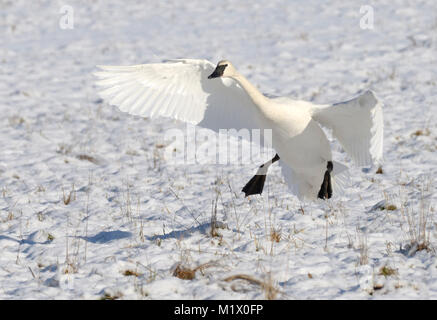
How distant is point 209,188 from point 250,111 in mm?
1311

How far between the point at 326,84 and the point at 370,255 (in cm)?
718

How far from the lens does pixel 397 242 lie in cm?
555

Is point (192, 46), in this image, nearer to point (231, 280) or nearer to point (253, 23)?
point (253, 23)

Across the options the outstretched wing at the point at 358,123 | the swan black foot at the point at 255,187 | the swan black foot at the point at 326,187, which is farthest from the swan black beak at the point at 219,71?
the swan black foot at the point at 326,187

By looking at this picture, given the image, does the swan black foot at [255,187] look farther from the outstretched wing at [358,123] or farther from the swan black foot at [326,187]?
the outstretched wing at [358,123]

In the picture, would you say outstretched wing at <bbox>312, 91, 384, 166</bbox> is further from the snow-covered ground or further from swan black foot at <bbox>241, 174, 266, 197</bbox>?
swan black foot at <bbox>241, 174, 266, 197</bbox>

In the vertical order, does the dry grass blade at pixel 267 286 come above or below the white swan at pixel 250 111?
below

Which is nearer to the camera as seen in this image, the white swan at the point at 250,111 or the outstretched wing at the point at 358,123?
the outstretched wing at the point at 358,123

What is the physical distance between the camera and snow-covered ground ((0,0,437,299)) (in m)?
4.79

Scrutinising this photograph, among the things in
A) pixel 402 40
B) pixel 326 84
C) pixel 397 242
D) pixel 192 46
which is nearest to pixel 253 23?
pixel 192 46

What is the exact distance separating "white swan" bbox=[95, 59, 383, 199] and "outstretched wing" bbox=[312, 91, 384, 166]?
1cm

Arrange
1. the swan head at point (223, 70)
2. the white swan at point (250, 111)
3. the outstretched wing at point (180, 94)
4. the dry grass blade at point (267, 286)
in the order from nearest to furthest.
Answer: the dry grass blade at point (267, 286), the swan head at point (223, 70), the white swan at point (250, 111), the outstretched wing at point (180, 94)

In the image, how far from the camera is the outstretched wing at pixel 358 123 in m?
5.50
